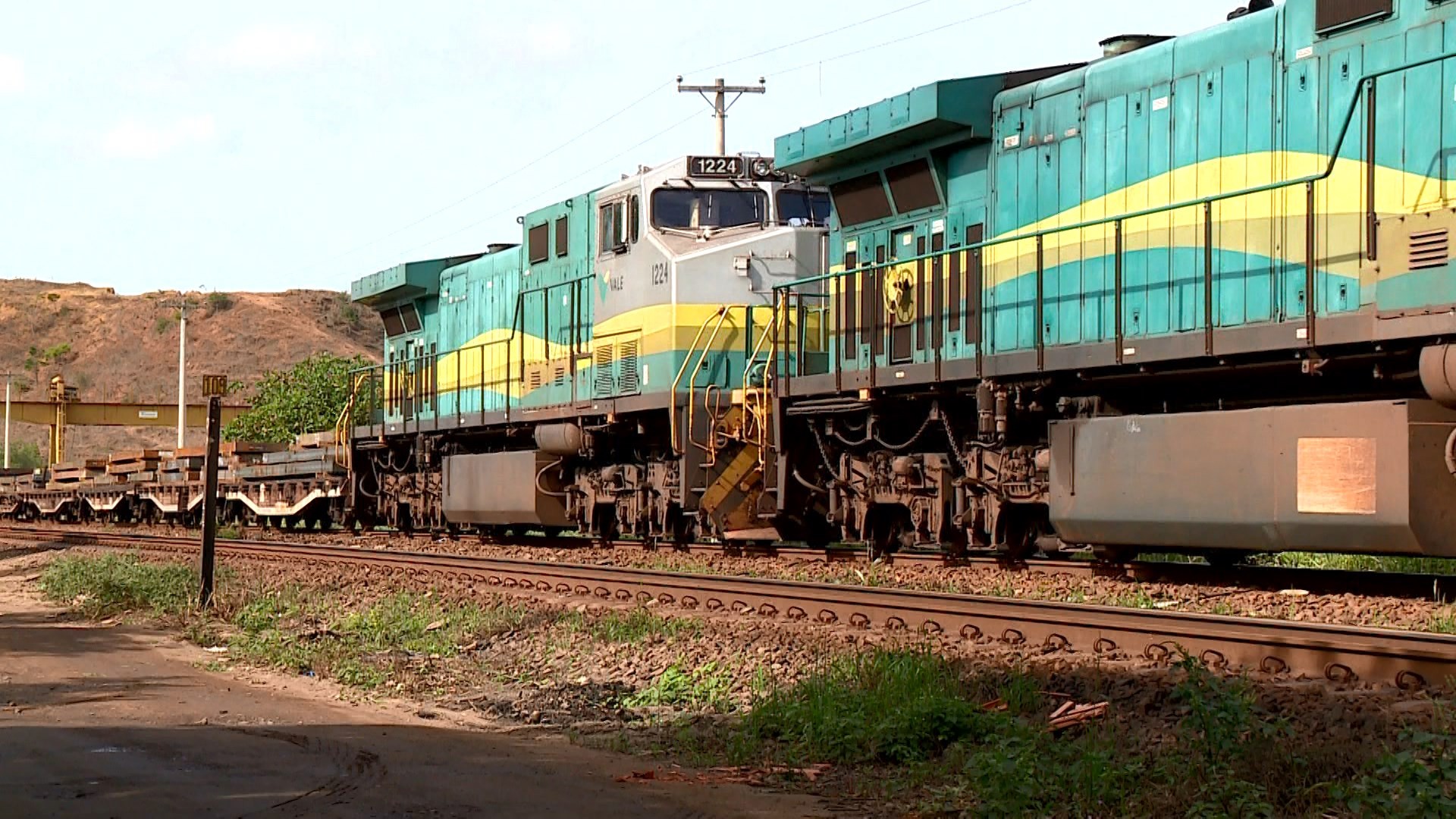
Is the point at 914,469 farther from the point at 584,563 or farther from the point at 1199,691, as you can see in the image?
the point at 1199,691

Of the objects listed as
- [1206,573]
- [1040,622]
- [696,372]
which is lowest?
[1040,622]

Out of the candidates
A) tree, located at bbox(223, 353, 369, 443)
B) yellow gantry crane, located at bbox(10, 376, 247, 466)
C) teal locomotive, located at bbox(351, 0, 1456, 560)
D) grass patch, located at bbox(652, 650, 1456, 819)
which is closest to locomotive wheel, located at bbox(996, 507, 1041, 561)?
teal locomotive, located at bbox(351, 0, 1456, 560)

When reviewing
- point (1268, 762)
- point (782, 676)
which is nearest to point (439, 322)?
point (782, 676)

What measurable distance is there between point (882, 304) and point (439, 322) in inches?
458

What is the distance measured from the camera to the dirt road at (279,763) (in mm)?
6012

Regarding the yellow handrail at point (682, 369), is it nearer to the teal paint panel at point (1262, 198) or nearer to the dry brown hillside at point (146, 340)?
the teal paint panel at point (1262, 198)

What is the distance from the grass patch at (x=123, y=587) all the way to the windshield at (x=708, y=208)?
645 cm

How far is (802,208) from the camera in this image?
17.1 meters

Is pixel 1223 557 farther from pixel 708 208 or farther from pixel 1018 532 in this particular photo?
pixel 708 208

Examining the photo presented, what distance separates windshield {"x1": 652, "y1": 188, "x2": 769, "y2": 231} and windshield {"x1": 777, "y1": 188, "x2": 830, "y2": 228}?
19 centimetres

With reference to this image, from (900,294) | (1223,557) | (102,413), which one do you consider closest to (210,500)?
(900,294)

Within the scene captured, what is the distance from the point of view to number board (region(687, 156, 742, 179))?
1708 cm

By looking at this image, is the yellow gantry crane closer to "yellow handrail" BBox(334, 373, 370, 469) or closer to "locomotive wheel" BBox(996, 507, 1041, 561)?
"yellow handrail" BBox(334, 373, 370, 469)

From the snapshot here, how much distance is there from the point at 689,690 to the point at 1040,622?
216 cm
